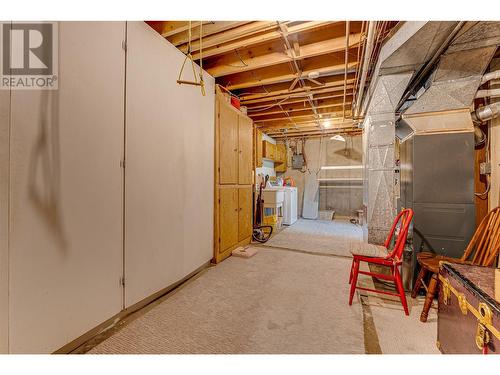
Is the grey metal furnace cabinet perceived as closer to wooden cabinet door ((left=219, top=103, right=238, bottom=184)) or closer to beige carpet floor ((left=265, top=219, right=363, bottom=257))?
beige carpet floor ((left=265, top=219, right=363, bottom=257))

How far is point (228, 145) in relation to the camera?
129 inches

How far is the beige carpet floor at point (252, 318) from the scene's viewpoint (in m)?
1.47

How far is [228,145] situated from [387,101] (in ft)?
7.37

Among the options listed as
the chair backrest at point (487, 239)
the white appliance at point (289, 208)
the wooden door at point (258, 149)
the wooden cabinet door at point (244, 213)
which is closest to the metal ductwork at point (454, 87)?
the chair backrest at point (487, 239)

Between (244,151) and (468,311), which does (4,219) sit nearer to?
(468,311)

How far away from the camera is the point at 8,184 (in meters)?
1.14

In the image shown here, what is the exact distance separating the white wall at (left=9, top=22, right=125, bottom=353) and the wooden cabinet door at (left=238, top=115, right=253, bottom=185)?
83.5 inches

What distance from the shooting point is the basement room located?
48.8 inches

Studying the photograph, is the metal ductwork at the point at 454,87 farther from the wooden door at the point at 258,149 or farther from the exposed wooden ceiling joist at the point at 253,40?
the wooden door at the point at 258,149

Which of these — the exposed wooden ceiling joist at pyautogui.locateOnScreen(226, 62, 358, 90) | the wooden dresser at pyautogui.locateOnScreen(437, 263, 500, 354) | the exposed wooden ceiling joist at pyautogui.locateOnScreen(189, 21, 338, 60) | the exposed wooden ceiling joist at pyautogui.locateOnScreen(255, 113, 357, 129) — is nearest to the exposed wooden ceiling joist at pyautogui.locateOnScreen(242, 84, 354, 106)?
the exposed wooden ceiling joist at pyautogui.locateOnScreen(226, 62, 358, 90)

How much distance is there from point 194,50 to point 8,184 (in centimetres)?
218

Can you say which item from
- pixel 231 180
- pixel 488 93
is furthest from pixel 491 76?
pixel 231 180

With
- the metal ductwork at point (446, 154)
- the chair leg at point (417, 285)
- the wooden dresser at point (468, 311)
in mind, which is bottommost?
the chair leg at point (417, 285)
